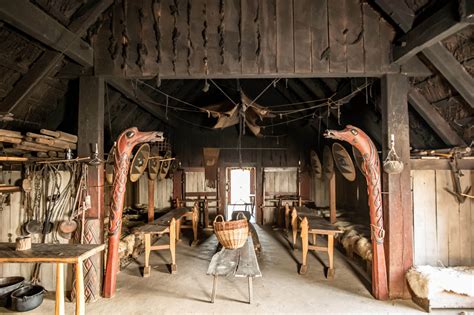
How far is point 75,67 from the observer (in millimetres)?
3826

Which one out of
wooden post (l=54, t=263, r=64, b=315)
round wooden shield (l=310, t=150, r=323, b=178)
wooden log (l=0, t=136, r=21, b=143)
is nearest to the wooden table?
wooden post (l=54, t=263, r=64, b=315)

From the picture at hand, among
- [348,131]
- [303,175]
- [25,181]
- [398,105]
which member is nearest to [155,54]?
[25,181]

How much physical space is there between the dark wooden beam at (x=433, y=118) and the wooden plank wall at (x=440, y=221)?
497 mm

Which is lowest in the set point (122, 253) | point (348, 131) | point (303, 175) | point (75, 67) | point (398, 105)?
point (122, 253)

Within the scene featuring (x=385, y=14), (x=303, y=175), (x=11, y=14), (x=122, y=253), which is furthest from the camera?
(x=303, y=175)

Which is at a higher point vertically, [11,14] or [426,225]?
[11,14]

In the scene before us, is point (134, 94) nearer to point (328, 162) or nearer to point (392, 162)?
point (392, 162)

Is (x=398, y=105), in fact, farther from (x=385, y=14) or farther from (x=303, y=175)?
(x=303, y=175)

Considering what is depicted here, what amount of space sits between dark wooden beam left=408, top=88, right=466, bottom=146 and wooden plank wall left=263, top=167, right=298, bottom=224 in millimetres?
5044

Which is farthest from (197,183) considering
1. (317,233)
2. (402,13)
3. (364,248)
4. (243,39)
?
(402,13)

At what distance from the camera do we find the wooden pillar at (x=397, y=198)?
3.67 meters

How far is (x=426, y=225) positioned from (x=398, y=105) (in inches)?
64.2

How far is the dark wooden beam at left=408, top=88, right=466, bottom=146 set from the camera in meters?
3.94

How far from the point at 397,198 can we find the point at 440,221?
2.42ft
